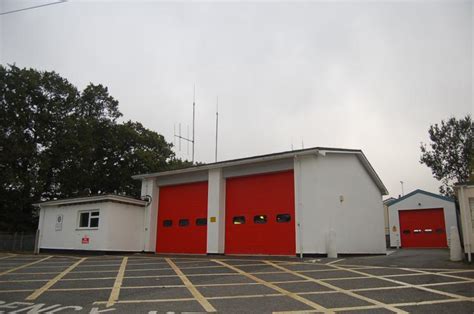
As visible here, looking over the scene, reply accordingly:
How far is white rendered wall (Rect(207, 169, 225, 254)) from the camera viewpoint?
54.9ft

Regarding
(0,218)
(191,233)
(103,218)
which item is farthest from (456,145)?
(0,218)

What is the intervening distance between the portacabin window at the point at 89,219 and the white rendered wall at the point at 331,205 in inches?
413

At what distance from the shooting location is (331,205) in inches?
574

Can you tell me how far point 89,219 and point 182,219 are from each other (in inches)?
194

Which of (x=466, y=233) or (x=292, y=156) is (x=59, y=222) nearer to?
(x=292, y=156)

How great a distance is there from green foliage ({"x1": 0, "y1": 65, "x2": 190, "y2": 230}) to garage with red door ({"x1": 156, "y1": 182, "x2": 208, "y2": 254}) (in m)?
13.9

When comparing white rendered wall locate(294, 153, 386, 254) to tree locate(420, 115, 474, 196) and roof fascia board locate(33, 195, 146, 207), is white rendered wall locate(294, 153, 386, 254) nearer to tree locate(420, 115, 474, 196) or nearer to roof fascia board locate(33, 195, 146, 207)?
roof fascia board locate(33, 195, 146, 207)

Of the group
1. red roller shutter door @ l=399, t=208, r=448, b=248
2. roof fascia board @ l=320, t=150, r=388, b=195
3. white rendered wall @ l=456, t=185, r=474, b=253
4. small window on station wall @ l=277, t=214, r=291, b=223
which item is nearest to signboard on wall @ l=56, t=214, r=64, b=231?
small window on station wall @ l=277, t=214, r=291, b=223

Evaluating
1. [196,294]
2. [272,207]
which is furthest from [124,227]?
[196,294]

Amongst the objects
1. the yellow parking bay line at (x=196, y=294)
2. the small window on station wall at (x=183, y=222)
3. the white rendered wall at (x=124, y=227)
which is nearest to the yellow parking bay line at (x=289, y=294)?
the yellow parking bay line at (x=196, y=294)

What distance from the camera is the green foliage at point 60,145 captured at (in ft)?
90.7

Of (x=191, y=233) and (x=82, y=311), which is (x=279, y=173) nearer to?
(x=191, y=233)

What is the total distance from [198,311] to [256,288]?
2.06 m

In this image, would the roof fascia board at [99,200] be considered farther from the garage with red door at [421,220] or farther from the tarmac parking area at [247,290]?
the garage with red door at [421,220]
